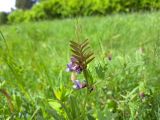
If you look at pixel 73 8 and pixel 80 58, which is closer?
pixel 80 58

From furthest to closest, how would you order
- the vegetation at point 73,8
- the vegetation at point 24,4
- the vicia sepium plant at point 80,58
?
the vegetation at point 24,4
the vegetation at point 73,8
the vicia sepium plant at point 80,58

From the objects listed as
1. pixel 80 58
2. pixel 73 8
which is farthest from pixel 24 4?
pixel 80 58

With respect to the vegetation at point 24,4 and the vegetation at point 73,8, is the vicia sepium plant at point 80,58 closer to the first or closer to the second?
the vegetation at point 73,8

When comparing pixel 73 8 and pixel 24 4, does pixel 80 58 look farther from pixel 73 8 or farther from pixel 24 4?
pixel 24 4

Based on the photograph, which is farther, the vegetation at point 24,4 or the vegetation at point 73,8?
the vegetation at point 24,4

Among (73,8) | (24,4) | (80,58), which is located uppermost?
(80,58)

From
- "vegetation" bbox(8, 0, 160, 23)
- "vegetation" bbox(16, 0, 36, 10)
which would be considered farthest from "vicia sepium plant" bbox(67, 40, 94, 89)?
"vegetation" bbox(16, 0, 36, 10)

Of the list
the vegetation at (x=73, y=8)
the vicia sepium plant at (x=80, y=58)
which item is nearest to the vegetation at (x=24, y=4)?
the vegetation at (x=73, y=8)

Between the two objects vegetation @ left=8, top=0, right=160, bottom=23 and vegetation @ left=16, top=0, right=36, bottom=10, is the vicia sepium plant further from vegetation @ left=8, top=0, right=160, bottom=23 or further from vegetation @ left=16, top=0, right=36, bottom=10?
vegetation @ left=16, top=0, right=36, bottom=10

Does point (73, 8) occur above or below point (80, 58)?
below

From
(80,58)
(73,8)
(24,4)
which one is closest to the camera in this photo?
(80,58)

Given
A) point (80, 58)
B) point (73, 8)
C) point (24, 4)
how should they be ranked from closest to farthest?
point (80, 58) < point (73, 8) < point (24, 4)

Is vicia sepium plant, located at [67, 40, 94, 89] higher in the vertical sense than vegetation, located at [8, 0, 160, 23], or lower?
higher
